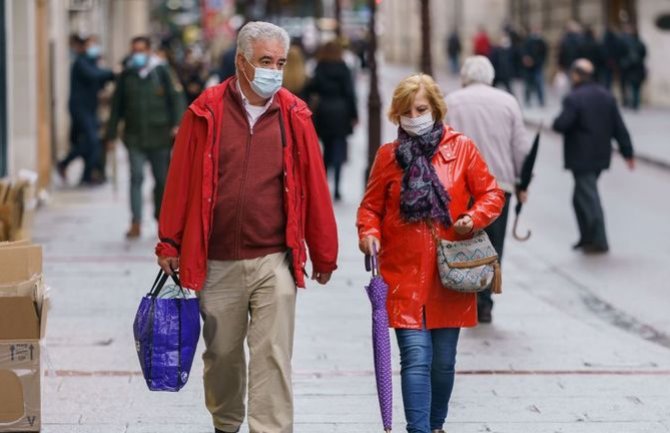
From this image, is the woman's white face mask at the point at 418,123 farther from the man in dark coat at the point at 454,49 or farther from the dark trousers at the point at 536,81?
the man in dark coat at the point at 454,49

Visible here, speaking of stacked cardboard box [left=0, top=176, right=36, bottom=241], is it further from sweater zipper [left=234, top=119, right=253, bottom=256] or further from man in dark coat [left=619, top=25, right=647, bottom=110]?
man in dark coat [left=619, top=25, right=647, bottom=110]

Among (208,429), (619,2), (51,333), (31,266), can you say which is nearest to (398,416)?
(208,429)

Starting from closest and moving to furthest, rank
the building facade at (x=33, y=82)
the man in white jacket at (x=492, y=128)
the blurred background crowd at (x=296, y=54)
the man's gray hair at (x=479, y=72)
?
the man in white jacket at (x=492, y=128) < the man's gray hair at (x=479, y=72) < the building facade at (x=33, y=82) < the blurred background crowd at (x=296, y=54)

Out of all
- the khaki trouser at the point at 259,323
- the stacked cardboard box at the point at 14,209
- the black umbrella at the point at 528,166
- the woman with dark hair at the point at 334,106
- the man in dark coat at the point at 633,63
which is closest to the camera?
the khaki trouser at the point at 259,323

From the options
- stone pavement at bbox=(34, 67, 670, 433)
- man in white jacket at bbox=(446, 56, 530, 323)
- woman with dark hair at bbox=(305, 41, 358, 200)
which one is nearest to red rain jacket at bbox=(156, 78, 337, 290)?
stone pavement at bbox=(34, 67, 670, 433)

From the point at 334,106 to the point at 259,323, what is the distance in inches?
449

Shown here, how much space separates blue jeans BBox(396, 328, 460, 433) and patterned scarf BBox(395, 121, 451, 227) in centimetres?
48

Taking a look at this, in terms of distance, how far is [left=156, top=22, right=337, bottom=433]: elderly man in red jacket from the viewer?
6.11 m

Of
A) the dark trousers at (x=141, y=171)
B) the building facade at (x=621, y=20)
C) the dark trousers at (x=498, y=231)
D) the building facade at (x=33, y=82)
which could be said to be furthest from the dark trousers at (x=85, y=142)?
the building facade at (x=621, y=20)

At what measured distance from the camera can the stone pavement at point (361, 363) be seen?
24.3ft

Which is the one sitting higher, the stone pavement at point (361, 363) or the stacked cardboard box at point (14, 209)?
the stacked cardboard box at point (14, 209)

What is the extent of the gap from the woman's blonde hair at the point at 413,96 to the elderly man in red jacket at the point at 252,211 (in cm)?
44

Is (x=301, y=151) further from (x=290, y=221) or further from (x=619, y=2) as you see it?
(x=619, y=2)

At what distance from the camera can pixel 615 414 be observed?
7516 mm
